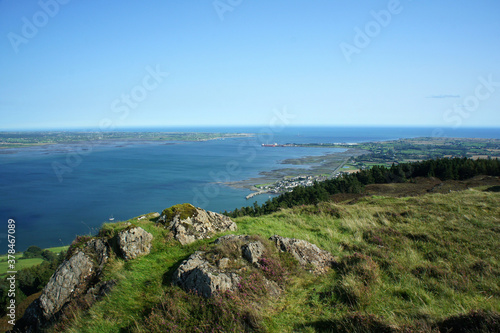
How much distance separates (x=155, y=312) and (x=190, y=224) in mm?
3765

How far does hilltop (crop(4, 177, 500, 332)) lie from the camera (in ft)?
15.7

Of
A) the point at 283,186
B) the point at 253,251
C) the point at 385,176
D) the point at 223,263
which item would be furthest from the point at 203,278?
the point at 283,186

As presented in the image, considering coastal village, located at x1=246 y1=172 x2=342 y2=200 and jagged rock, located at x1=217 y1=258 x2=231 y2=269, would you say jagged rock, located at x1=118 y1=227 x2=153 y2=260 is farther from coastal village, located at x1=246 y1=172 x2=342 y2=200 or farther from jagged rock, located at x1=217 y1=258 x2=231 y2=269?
coastal village, located at x1=246 y1=172 x2=342 y2=200

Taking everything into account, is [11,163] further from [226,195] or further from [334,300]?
[334,300]

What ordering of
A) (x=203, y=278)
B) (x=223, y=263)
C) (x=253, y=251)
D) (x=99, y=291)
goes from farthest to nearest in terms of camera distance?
(x=253, y=251) → (x=99, y=291) → (x=223, y=263) → (x=203, y=278)

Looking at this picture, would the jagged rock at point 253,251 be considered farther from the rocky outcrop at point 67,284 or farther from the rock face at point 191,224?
the rocky outcrop at point 67,284

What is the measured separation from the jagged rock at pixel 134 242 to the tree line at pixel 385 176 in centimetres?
1436

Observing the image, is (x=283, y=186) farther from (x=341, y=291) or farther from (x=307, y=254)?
(x=341, y=291)

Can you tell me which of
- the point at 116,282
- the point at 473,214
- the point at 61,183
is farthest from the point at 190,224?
the point at 61,183

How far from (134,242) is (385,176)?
99.5ft

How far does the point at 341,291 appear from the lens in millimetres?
5828

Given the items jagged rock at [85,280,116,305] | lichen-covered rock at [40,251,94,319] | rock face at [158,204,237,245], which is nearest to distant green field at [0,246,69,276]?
lichen-covered rock at [40,251,94,319]

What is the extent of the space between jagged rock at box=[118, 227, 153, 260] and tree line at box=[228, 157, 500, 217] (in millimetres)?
14363

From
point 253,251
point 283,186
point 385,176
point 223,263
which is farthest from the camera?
point 283,186
